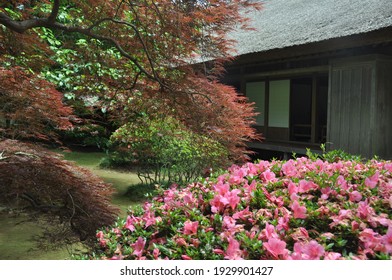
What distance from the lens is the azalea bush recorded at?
150 centimetres

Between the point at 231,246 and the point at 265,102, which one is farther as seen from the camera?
the point at 265,102

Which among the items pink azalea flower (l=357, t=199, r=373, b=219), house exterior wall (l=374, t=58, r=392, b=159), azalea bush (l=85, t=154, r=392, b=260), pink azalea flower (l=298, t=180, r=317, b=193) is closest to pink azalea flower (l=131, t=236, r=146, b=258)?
azalea bush (l=85, t=154, r=392, b=260)

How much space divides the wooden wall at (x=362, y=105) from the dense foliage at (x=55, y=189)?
4426 millimetres

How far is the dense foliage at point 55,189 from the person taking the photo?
3311 millimetres

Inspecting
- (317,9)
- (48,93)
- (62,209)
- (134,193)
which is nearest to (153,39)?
(48,93)

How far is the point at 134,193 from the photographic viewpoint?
23.8ft

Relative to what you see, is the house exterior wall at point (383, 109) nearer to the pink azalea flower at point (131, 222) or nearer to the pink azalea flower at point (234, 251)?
the pink azalea flower at point (131, 222)

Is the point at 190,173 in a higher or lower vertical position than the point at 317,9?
lower

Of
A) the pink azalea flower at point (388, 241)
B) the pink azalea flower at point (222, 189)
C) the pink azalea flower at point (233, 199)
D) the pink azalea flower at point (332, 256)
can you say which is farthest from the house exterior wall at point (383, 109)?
the pink azalea flower at point (332, 256)

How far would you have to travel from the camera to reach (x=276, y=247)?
143 centimetres

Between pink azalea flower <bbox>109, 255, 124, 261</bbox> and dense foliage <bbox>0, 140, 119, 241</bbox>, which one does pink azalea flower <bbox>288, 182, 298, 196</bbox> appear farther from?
dense foliage <bbox>0, 140, 119, 241</bbox>

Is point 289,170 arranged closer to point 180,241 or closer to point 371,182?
point 371,182
